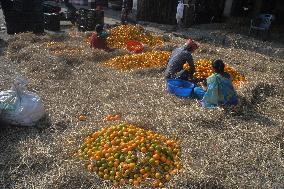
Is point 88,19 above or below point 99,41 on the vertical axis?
above

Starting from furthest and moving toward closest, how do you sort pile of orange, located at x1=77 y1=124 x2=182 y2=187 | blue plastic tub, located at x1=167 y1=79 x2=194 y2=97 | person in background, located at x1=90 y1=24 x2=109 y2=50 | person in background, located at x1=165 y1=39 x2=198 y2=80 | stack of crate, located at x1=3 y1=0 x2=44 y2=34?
1. stack of crate, located at x1=3 y1=0 x2=44 y2=34
2. person in background, located at x1=90 y1=24 x2=109 y2=50
3. person in background, located at x1=165 y1=39 x2=198 y2=80
4. blue plastic tub, located at x1=167 y1=79 x2=194 y2=97
5. pile of orange, located at x1=77 y1=124 x2=182 y2=187

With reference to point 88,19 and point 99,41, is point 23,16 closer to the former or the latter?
point 88,19

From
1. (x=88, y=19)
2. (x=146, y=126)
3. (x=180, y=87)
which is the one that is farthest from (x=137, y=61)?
(x=88, y=19)

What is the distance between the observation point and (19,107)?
18.3 feet

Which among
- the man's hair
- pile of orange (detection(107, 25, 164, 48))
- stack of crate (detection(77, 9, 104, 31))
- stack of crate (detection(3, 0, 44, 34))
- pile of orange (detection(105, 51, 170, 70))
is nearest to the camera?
the man's hair

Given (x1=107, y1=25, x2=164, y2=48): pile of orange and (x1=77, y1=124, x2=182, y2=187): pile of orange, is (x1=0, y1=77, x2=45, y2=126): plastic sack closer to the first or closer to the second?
(x1=77, y1=124, x2=182, y2=187): pile of orange

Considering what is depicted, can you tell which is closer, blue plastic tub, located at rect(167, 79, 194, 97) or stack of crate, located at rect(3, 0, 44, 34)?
blue plastic tub, located at rect(167, 79, 194, 97)

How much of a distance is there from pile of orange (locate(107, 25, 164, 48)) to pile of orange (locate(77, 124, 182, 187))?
625cm

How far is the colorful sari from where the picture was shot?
629cm

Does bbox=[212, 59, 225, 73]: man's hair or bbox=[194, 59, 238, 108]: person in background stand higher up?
bbox=[212, 59, 225, 73]: man's hair

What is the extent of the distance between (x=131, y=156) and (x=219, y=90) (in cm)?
240

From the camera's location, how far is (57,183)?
14.7 ft

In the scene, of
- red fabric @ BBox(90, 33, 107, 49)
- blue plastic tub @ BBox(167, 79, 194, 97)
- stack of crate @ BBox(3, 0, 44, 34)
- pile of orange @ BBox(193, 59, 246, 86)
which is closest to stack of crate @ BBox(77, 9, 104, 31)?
stack of crate @ BBox(3, 0, 44, 34)

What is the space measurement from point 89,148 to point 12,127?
150 cm
